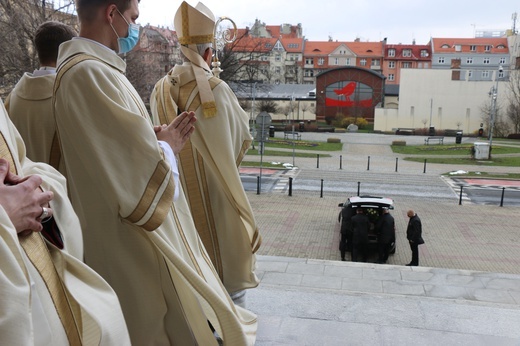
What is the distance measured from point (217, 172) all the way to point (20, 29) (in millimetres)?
14505

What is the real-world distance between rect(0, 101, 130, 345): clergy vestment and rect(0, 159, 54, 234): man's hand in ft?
0.17

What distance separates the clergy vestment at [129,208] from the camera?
226 cm

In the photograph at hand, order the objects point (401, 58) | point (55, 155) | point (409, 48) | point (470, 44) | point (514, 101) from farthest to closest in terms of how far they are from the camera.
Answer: point (409, 48) < point (401, 58) < point (470, 44) < point (514, 101) < point (55, 155)

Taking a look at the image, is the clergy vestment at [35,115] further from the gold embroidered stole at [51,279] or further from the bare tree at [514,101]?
the bare tree at [514,101]

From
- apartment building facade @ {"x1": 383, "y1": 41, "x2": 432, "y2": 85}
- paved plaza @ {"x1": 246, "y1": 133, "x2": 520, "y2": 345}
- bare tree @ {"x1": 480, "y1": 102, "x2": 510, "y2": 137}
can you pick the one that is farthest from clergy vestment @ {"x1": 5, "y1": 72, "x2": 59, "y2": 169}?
apartment building facade @ {"x1": 383, "y1": 41, "x2": 432, "y2": 85}

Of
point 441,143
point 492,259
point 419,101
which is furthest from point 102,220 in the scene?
point 419,101

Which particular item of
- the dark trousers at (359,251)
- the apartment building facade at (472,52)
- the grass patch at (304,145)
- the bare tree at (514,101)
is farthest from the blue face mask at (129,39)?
the apartment building facade at (472,52)

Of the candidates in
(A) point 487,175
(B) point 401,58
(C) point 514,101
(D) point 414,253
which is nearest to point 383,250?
(D) point 414,253

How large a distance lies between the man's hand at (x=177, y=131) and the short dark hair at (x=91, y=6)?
581 mm

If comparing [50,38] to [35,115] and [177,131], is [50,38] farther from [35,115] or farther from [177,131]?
[177,131]

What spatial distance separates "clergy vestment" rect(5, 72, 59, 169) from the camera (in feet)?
9.66

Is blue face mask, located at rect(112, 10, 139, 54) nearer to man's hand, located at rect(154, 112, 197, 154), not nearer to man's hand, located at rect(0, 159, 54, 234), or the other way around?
man's hand, located at rect(154, 112, 197, 154)

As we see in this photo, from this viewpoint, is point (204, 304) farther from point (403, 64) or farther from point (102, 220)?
point (403, 64)

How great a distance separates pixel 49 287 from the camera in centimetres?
161
